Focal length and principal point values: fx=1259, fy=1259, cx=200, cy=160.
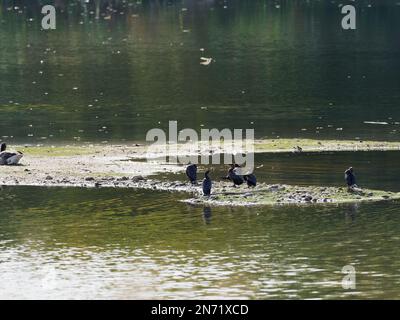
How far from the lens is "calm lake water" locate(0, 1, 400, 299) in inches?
1617

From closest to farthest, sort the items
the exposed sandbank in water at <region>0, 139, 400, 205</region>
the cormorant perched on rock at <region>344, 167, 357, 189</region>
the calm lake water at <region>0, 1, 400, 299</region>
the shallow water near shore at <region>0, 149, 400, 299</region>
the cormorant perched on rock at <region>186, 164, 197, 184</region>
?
1. the shallow water near shore at <region>0, 149, 400, 299</region>
2. the calm lake water at <region>0, 1, 400, 299</region>
3. the exposed sandbank in water at <region>0, 139, 400, 205</region>
4. the cormorant perched on rock at <region>344, 167, 357, 189</region>
5. the cormorant perched on rock at <region>186, 164, 197, 184</region>

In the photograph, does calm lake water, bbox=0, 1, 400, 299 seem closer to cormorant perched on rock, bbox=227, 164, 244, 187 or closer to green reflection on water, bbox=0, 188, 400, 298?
green reflection on water, bbox=0, 188, 400, 298

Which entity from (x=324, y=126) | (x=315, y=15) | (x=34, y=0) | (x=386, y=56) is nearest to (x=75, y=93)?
(x=324, y=126)

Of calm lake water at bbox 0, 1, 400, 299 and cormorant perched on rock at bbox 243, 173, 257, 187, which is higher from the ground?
cormorant perched on rock at bbox 243, 173, 257, 187

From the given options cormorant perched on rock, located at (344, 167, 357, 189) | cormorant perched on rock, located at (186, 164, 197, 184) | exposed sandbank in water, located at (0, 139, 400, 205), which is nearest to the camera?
exposed sandbank in water, located at (0, 139, 400, 205)

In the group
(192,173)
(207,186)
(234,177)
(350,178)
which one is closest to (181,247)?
(207,186)

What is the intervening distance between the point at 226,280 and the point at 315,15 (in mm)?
129154

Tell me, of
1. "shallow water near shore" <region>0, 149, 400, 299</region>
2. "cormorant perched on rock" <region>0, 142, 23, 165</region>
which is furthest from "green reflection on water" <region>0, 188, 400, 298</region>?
"cormorant perched on rock" <region>0, 142, 23, 165</region>

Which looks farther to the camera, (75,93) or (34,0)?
(34,0)

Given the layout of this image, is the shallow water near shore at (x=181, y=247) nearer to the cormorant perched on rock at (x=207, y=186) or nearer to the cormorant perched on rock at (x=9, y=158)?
the cormorant perched on rock at (x=207, y=186)

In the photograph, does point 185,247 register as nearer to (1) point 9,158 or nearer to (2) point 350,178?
(2) point 350,178

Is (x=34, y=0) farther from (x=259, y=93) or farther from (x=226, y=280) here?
(x=226, y=280)

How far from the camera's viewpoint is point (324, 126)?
257 ft

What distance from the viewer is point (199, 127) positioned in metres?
77.9
